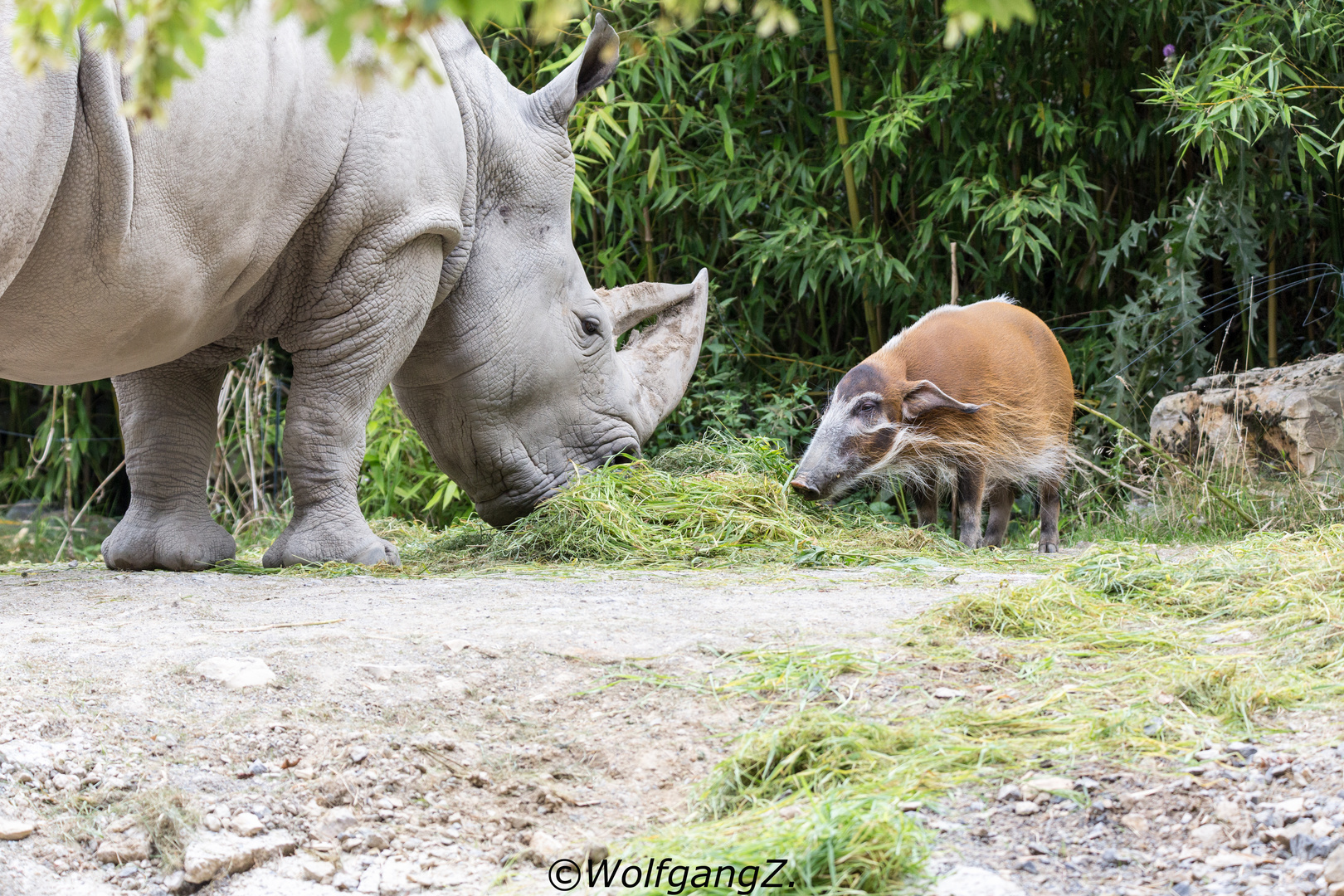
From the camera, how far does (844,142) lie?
24.1ft

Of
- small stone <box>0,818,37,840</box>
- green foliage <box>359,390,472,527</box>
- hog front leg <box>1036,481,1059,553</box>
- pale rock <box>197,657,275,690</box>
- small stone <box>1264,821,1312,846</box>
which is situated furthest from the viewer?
green foliage <box>359,390,472,527</box>

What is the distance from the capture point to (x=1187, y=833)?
2.02 m

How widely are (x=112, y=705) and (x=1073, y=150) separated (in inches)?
241

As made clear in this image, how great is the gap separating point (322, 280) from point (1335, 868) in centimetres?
350

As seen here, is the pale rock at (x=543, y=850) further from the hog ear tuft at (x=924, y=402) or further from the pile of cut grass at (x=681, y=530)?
the hog ear tuft at (x=924, y=402)

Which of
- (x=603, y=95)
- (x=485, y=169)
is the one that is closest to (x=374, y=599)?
(x=485, y=169)

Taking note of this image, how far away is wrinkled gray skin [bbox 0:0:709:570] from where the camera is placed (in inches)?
146

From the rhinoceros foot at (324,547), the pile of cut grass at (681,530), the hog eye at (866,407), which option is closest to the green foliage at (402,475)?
the pile of cut grass at (681,530)

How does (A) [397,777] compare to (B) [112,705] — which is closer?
(A) [397,777]

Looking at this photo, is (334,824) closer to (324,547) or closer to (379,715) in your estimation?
(379,715)

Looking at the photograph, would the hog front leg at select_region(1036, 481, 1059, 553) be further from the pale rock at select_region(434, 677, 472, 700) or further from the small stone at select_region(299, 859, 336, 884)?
the small stone at select_region(299, 859, 336, 884)

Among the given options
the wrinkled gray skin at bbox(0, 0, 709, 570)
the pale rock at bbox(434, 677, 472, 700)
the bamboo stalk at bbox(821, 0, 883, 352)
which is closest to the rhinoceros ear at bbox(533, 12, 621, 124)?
the wrinkled gray skin at bbox(0, 0, 709, 570)

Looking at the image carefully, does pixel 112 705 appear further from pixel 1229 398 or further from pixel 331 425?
pixel 1229 398

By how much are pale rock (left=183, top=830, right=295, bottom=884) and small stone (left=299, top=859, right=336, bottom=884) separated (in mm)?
67
